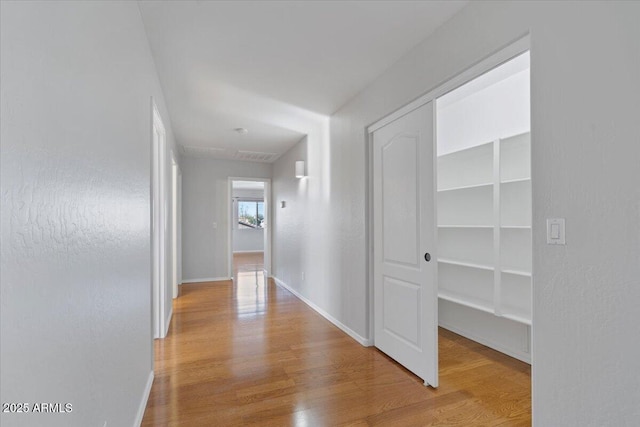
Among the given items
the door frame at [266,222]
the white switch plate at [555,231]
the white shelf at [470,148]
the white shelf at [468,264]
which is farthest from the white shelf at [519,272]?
the door frame at [266,222]

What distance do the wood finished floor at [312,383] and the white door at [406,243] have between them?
235mm

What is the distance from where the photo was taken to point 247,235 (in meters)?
12.6

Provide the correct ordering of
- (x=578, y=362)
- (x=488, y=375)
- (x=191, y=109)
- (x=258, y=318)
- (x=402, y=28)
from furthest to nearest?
(x=258, y=318) → (x=191, y=109) → (x=488, y=375) → (x=402, y=28) → (x=578, y=362)

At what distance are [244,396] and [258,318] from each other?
5.93ft

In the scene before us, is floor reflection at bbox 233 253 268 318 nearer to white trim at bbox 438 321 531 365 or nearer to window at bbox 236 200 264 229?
white trim at bbox 438 321 531 365

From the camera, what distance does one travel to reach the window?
12.6 m

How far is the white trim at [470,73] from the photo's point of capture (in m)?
1.66

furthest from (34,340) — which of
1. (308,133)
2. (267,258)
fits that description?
(267,258)

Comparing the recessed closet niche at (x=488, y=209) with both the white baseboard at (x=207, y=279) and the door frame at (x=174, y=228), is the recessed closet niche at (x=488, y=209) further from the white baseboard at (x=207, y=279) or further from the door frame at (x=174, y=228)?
the white baseboard at (x=207, y=279)

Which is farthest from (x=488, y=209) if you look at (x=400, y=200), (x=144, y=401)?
(x=144, y=401)

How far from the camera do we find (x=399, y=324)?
8.73 ft

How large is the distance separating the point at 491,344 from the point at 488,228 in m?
1.13

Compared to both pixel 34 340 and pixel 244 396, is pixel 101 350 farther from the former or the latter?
pixel 244 396

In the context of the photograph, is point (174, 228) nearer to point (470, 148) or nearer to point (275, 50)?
point (275, 50)
